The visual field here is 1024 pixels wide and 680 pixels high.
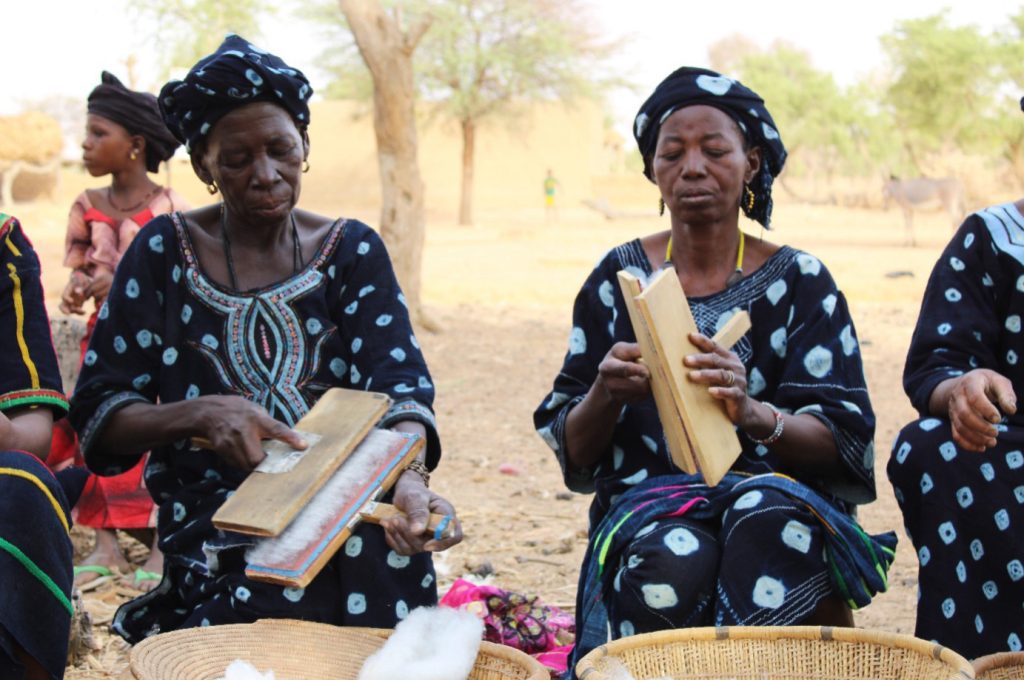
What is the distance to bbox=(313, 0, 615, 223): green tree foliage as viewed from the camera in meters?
30.9

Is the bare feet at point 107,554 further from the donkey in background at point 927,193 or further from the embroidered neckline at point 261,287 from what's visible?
the donkey in background at point 927,193

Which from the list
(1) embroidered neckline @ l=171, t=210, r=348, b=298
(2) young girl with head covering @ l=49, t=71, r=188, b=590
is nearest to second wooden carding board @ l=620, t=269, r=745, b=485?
(1) embroidered neckline @ l=171, t=210, r=348, b=298

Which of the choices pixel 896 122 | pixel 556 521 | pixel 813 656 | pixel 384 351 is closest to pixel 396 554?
pixel 384 351

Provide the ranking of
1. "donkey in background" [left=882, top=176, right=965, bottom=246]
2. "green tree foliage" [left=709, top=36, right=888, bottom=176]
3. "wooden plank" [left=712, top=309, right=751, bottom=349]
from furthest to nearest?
"green tree foliage" [left=709, top=36, right=888, bottom=176] → "donkey in background" [left=882, top=176, right=965, bottom=246] → "wooden plank" [left=712, top=309, right=751, bottom=349]

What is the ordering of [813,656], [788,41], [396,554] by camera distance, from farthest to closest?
[788,41], [396,554], [813,656]

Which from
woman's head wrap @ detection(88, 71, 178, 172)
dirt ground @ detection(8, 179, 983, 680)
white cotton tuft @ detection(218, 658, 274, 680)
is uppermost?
woman's head wrap @ detection(88, 71, 178, 172)

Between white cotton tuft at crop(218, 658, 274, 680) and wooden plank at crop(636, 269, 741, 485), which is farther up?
wooden plank at crop(636, 269, 741, 485)

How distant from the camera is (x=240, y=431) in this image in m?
2.60

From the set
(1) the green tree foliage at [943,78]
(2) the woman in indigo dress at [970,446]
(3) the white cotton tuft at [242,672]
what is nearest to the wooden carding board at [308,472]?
(3) the white cotton tuft at [242,672]

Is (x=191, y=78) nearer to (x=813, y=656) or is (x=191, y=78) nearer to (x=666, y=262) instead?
(x=666, y=262)

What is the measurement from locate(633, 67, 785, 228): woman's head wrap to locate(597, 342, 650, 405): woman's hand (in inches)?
27.2

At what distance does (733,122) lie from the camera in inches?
117

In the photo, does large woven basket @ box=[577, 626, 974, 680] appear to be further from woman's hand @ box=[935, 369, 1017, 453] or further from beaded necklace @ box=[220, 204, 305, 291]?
beaded necklace @ box=[220, 204, 305, 291]

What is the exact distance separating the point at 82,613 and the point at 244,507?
1.38 metres
